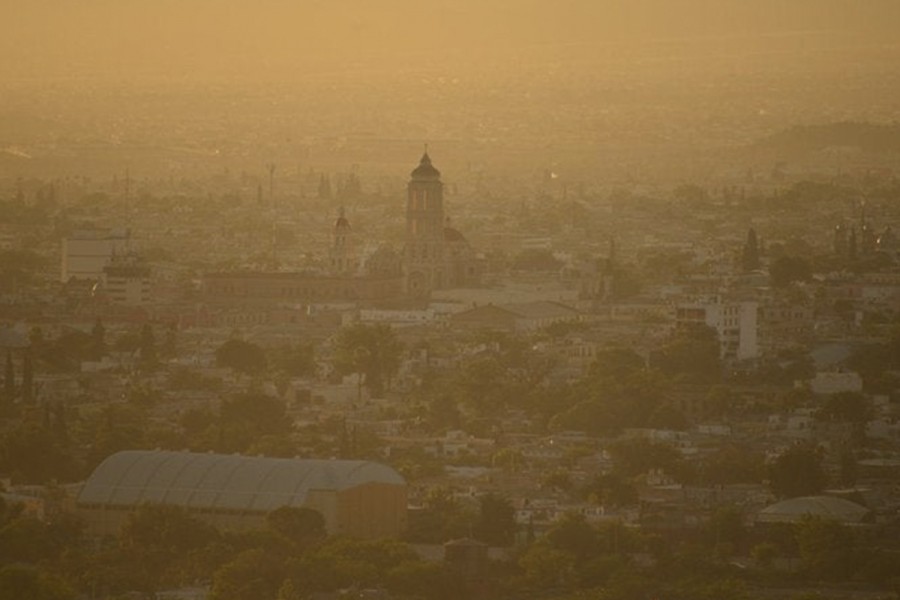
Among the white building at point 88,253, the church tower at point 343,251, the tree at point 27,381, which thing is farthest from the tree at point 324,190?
the tree at point 27,381

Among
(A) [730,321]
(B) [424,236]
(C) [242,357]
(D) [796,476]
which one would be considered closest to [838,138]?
(B) [424,236]

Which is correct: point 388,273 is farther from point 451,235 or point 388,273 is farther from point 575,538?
point 575,538

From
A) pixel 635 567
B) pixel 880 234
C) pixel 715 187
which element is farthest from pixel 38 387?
pixel 715 187

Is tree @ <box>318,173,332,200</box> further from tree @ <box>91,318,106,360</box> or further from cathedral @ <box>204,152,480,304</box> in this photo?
tree @ <box>91,318,106,360</box>

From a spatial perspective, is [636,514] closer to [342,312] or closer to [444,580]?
[444,580]

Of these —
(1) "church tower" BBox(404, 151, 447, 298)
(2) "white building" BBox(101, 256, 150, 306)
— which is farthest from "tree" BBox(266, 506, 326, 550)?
(1) "church tower" BBox(404, 151, 447, 298)

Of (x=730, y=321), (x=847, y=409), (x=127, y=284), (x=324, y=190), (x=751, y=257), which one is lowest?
(x=847, y=409)

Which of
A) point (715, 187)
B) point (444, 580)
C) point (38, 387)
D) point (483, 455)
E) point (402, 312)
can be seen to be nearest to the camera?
point (444, 580)
